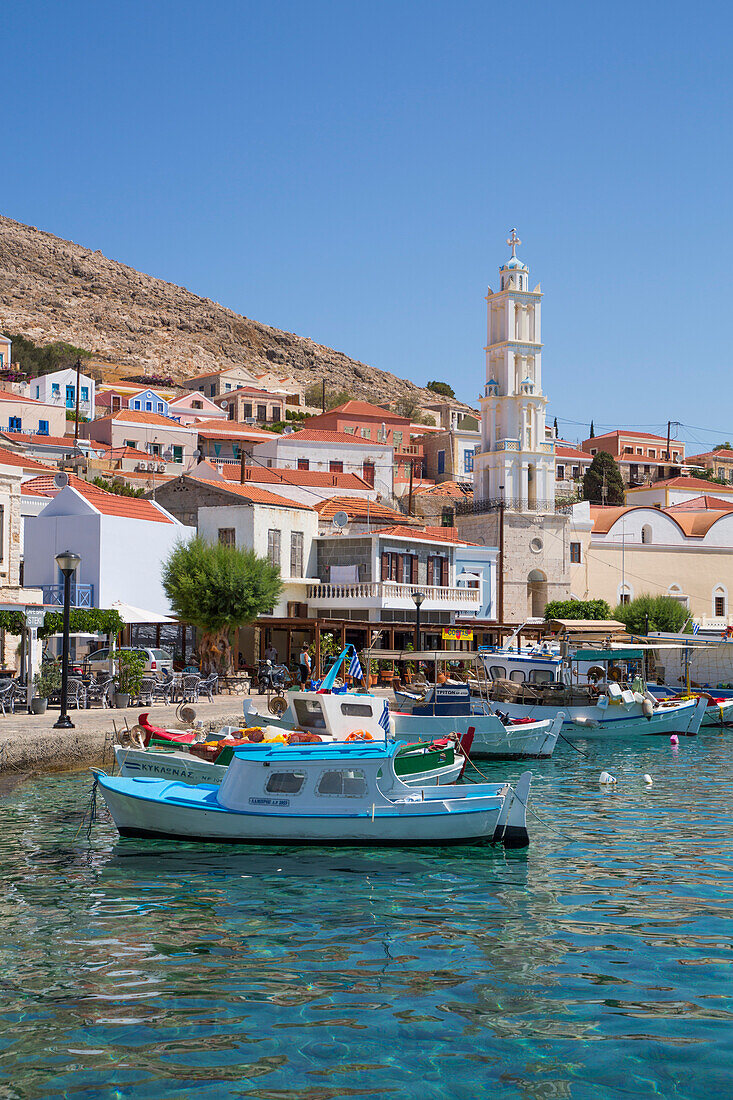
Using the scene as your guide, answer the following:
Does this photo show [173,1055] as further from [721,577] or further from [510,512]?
[721,577]

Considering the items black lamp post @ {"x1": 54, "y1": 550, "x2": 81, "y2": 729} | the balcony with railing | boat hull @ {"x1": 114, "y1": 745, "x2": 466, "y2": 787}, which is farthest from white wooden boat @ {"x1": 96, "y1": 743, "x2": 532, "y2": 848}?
the balcony with railing

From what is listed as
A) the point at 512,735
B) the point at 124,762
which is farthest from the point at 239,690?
the point at 124,762

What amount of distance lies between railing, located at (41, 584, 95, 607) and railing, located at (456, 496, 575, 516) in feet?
117

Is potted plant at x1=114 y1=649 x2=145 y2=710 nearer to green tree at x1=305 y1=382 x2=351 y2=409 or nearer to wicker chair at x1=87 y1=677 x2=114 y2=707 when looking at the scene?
wicker chair at x1=87 y1=677 x2=114 y2=707

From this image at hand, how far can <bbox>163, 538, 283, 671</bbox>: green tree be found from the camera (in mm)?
36344

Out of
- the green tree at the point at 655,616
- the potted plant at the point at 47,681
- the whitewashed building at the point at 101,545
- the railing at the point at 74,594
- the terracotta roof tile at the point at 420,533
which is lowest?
the potted plant at the point at 47,681

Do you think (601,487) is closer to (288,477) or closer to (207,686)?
(288,477)

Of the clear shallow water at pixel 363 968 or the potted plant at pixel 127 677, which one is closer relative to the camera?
the clear shallow water at pixel 363 968

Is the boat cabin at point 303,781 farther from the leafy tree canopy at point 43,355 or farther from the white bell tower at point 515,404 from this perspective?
the leafy tree canopy at point 43,355

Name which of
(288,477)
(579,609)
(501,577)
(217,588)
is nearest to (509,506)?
(501,577)

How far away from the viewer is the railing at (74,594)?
3453 cm

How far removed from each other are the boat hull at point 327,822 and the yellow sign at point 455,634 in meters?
29.3

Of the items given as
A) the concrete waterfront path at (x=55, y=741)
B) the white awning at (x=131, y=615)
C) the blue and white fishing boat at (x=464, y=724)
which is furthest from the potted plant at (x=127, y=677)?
the blue and white fishing boat at (x=464, y=724)

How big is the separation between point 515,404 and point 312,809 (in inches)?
2267
